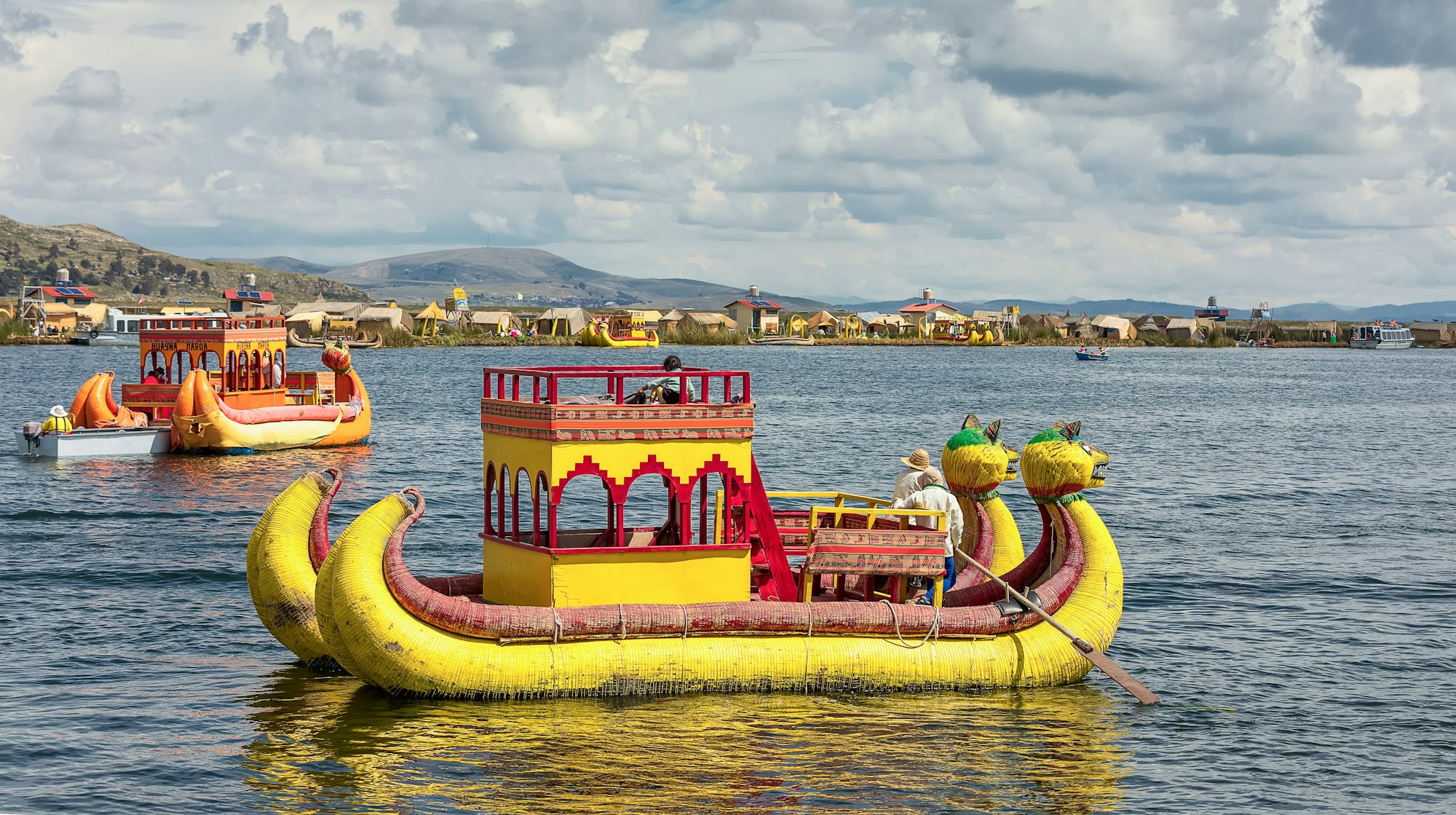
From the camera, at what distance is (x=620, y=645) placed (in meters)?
16.3

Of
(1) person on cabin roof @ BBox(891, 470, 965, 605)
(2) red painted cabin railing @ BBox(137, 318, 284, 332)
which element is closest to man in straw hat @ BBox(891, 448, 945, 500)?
(1) person on cabin roof @ BBox(891, 470, 965, 605)

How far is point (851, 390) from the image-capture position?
8744cm

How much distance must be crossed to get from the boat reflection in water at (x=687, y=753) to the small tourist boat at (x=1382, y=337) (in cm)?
19104

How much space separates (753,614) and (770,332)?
160 metres

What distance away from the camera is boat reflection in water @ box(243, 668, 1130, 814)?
14383 millimetres

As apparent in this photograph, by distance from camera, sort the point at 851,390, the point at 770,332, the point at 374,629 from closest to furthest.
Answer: the point at 374,629 < the point at 851,390 < the point at 770,332

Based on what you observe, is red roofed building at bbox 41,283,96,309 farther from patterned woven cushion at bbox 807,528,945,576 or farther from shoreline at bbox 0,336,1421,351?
patterned woven cushion at bbox 807,528,945,576

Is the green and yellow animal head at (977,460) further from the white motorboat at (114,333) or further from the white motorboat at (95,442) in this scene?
the white motorboat at (114,333)

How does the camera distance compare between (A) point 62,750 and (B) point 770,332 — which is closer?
(A) point 62,750

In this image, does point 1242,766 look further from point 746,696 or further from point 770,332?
point 770,332

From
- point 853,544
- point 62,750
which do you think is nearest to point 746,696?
point 853,544

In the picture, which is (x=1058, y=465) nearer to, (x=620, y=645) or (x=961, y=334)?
(x=620, y=645)

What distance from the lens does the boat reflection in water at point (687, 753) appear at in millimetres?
14383

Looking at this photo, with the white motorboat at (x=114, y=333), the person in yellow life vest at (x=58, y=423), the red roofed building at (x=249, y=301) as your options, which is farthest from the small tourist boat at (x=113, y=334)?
the person in yellow life vest at (x=58, y=423)
